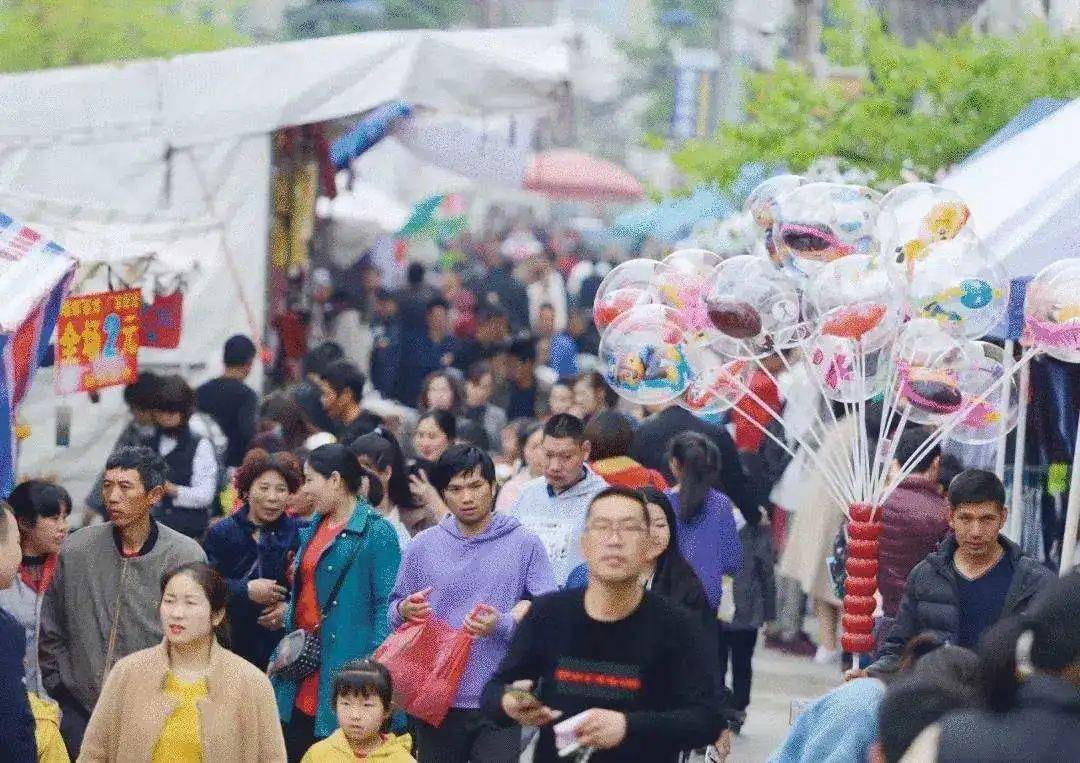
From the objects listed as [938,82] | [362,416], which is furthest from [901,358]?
[938,82]

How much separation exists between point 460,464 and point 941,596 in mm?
1824

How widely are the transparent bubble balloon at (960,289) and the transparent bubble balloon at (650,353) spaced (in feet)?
3.49

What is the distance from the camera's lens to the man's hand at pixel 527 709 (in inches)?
230

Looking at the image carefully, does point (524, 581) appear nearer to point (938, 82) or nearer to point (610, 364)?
point (610, 364)

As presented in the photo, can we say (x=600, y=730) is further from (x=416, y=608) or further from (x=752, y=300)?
(x=752, y=300)

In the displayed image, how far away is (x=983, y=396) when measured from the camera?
911 cm

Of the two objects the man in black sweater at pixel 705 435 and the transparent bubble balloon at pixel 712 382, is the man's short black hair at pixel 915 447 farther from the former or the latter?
the man in black sweater at pixel 705 435

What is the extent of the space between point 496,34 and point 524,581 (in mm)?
10291

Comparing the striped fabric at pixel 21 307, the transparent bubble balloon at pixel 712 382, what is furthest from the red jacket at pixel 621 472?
the striped fabric at pixel 21 307

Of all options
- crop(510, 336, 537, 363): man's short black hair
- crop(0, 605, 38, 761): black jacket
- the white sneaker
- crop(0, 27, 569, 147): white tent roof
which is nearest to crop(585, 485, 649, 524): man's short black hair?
crop(0, 605, 38, 761): black jacket

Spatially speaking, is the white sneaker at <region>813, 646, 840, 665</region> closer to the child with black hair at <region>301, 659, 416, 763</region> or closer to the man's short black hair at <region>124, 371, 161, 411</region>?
the man's short black hair at <region>124, 371, 161, 411</region>

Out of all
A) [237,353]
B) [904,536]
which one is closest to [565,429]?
[904,536]

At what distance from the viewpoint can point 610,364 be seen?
9.77 m

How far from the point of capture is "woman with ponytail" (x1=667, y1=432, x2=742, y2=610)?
10.2m
